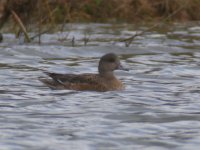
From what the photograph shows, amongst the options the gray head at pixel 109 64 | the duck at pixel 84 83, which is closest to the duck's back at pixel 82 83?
the duck at pixel 84 83

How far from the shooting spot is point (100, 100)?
35.9ft

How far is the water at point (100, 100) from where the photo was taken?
840 cm

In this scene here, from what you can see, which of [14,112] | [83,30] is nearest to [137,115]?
[14,112]

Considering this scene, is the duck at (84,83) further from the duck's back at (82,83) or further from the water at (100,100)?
the water at (100,100)

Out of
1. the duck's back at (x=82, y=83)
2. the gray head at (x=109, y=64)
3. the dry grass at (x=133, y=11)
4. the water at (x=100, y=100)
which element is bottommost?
the water at (x=100, y=100)

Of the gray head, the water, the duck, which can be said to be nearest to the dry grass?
the water

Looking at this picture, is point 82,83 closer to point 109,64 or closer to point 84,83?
point 84,83

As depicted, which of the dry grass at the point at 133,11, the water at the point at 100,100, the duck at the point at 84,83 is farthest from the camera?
the dry grass at the point at 133,11

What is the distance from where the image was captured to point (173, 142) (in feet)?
27.2

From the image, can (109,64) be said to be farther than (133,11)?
No

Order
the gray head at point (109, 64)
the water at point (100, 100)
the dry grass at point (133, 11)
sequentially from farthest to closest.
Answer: the dry grass at point (133, 11), the gray head at point (109, 64), the water at point (100, 100)

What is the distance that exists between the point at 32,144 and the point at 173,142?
1.45 meters

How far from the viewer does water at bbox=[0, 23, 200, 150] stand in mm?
8398

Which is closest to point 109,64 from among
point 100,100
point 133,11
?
point 100,100
